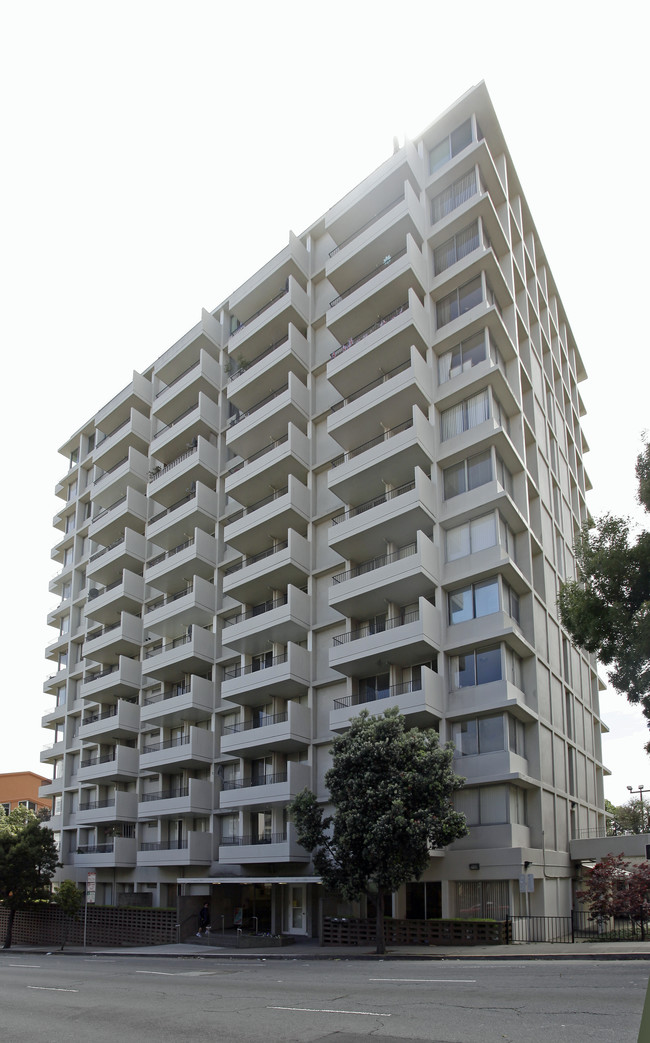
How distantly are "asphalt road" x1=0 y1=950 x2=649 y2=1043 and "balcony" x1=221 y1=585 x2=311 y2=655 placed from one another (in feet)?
58.6

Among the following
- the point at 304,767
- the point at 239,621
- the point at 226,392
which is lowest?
the point at 304,767

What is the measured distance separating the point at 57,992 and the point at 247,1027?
348 inches

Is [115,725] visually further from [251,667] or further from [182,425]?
[182,425]

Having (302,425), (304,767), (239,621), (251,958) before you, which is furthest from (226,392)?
(251,958)

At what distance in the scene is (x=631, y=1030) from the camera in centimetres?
1011

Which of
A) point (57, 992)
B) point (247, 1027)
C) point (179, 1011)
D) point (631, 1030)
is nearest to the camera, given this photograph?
point (631, 1030)

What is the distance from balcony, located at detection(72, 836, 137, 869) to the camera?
45.7 meters

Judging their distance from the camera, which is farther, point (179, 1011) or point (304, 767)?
point (304, 767)

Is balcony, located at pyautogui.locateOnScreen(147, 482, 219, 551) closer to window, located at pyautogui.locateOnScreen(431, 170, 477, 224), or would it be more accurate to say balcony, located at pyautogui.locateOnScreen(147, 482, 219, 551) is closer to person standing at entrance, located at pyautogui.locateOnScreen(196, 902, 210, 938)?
window, located at pyautogui.locateOnScreen(431, 170, 477, 224)

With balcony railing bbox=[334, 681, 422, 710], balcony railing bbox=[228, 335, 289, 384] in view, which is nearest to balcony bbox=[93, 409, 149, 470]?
balcony railing bbox=[228, 335, 289, 384]

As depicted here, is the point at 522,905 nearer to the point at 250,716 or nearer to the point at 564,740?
the point at 564,740

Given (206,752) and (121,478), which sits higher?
(121,478)

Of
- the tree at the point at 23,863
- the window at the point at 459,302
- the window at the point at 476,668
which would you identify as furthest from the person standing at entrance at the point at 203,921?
the window at the point at 459,302

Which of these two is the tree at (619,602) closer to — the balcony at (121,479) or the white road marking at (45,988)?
the white road marking at (45,988)
